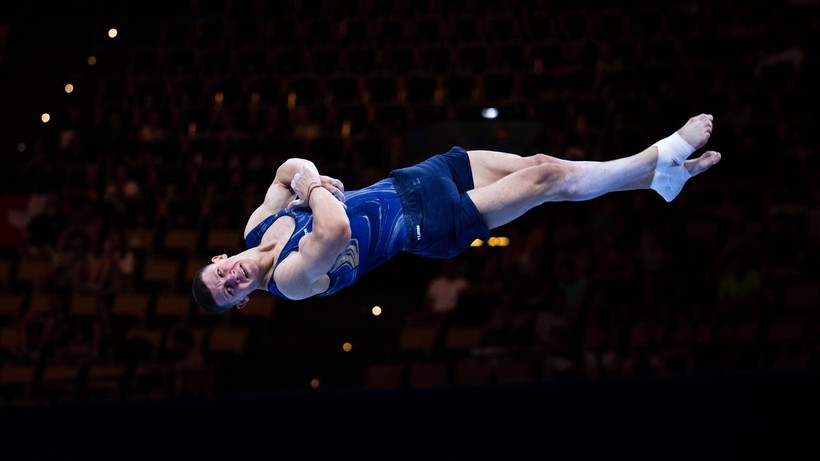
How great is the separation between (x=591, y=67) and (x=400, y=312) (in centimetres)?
388

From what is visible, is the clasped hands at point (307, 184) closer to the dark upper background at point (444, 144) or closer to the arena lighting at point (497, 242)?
Result: the dark upper background at point (444, 144)

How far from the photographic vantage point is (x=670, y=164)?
14.5ft

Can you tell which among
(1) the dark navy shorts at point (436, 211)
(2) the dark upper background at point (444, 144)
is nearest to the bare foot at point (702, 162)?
(1) the dark navy shorts at point (436, 211)

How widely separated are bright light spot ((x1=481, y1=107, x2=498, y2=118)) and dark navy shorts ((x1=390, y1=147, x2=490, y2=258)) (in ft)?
15.6

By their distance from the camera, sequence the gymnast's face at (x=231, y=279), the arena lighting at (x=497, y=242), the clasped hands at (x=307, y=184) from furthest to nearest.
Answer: the arena lighting at (x=497, y=242), the clasped hands at (x=307, y=184), the gymnast's face at (x=231, y=279)

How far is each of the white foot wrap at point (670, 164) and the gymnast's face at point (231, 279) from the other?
181 cm

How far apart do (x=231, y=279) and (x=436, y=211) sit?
1012 millimetres

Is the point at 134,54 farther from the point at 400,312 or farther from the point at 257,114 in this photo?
the point at 400,312

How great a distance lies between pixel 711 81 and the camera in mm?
10055

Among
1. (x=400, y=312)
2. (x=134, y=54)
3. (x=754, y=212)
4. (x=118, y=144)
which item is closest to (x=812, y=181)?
(x=754, y=212)

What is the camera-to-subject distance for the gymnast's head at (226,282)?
13.5 ft

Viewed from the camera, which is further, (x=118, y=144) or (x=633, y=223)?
(x=118, y=144)

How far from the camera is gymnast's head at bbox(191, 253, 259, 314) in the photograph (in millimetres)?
4125

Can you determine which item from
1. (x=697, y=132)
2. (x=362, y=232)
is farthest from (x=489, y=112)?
(x=362, y=232)
